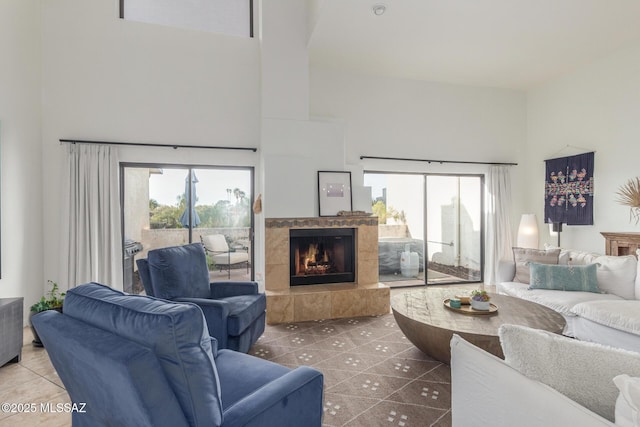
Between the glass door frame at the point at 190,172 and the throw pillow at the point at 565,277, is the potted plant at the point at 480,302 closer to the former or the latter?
the throw pillow at the point at 565,277

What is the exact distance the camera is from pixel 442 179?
5.75 metres

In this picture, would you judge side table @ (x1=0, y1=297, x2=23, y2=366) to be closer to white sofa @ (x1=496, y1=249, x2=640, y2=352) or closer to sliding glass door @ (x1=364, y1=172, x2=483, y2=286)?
sliding glass door @ (x1=364, y1=172, x2=483, y2=286)

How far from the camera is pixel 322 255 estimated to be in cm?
462

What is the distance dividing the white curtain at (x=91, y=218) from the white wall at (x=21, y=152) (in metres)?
0.29

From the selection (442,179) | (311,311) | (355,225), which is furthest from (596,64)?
(311,311)

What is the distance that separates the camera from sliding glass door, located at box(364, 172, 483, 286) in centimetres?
548

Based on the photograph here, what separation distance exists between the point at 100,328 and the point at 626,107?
6.03 m

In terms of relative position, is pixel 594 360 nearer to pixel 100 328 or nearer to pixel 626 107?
pixel 100 328

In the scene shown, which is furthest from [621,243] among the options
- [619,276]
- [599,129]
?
[599,129]

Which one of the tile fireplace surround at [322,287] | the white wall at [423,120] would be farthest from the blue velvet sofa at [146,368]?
the white wall at [423,120]

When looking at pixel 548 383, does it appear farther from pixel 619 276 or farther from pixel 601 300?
pixel 619 276

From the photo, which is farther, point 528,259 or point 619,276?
point 528,259

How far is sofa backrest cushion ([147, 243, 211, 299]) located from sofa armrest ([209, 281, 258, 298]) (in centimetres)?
11

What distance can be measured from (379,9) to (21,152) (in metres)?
4.13
